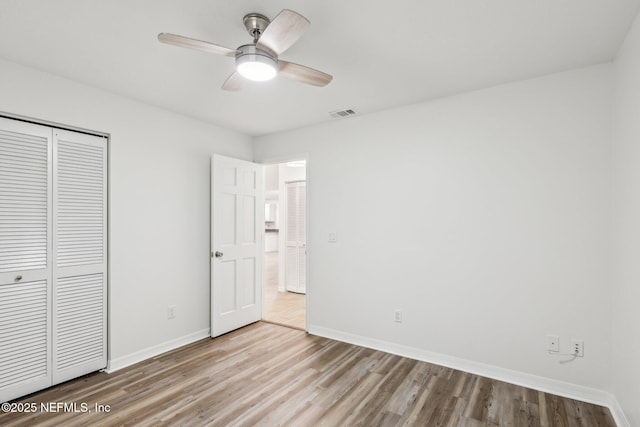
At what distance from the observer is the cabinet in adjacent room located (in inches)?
94.3

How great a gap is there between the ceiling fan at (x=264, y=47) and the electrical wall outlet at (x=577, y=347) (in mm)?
2666

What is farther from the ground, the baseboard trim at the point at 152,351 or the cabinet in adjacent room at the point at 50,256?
the cabinet in adjacent room at the point at 50,256

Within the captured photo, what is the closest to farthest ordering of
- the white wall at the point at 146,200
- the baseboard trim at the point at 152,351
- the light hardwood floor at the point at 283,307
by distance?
the white wall at the point at 146,200, the baseboard trim at the point at 152,351, the light hardwood floor at the point at 283,307

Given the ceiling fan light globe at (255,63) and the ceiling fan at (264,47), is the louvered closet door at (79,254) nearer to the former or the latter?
the ceiling fan at (264,47)

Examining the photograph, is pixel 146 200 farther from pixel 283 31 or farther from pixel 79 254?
pixel 283 31

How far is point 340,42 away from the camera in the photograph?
210cm

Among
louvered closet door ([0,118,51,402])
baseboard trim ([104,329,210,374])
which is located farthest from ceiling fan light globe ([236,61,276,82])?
baseboard trim ([104,329,210,374])

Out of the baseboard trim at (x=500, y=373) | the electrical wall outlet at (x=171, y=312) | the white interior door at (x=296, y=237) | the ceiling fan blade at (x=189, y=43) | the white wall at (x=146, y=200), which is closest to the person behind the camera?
the ceiling fan blade at (x=189, y=43)

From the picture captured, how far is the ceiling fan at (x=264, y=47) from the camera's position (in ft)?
5.14

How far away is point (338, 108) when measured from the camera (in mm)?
3340

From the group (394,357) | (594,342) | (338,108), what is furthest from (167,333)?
(594,342)

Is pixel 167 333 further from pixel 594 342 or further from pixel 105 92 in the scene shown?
pixel 594 342

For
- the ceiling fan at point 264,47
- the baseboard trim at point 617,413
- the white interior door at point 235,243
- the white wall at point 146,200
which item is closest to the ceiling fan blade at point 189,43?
the ceiling fan at point 264,47

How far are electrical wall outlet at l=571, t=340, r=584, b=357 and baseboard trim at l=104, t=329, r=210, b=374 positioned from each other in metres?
3.50
